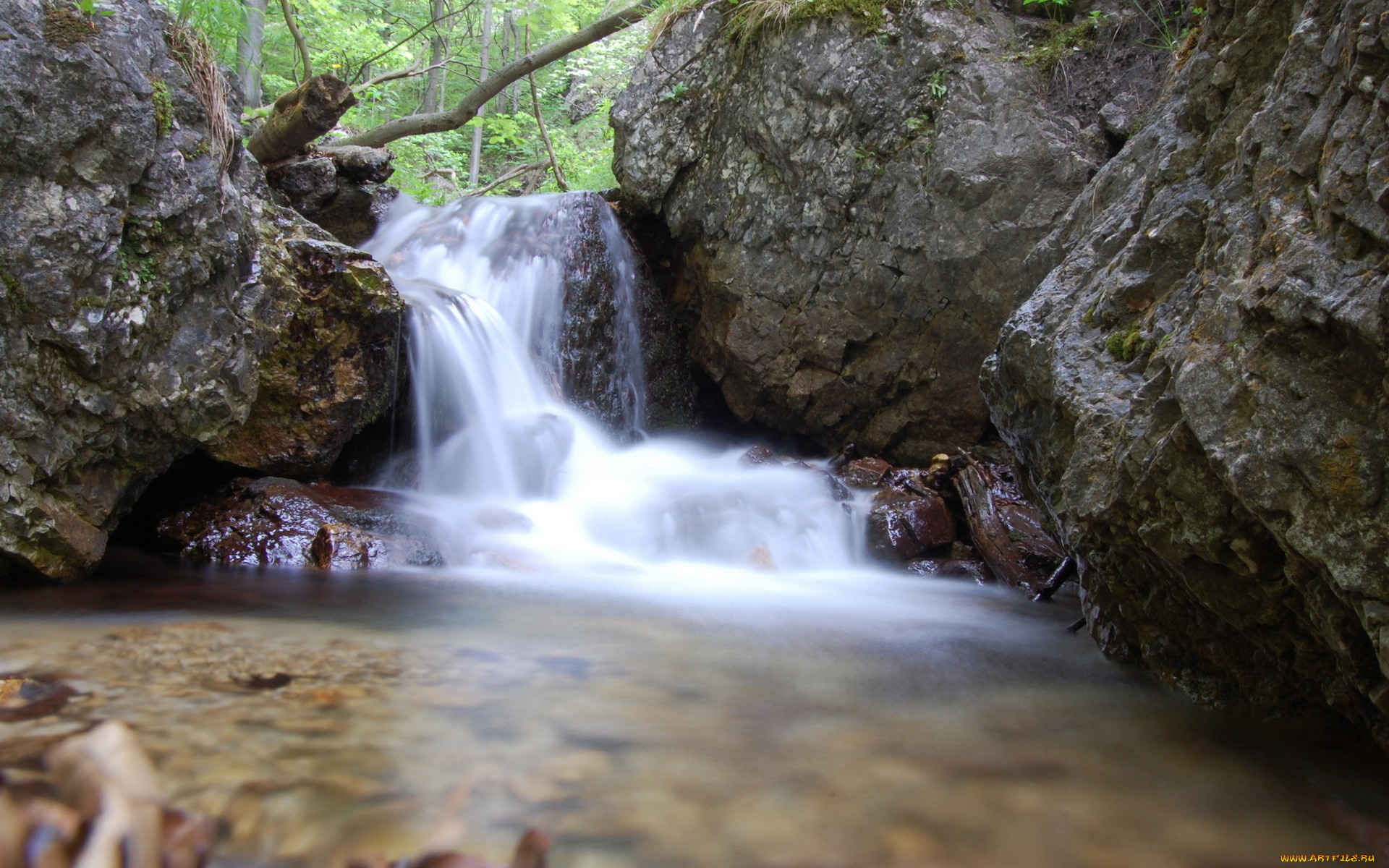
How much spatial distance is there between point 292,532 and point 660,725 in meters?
3.50

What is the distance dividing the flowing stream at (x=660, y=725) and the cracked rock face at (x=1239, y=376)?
0.38 meters

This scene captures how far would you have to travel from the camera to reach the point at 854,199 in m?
7.23

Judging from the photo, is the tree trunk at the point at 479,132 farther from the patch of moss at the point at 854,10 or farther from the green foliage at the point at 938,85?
the green foliage at the point at 938,85

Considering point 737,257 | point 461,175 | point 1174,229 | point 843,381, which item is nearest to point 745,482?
point 843,381

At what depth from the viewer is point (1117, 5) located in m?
6.75

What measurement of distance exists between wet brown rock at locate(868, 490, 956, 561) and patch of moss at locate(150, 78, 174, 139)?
16.8ft

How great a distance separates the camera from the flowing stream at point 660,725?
174 cm

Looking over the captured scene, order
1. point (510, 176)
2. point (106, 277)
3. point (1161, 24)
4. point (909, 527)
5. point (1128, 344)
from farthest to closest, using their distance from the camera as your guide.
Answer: point (510, 176) < point (1161, 24) < point (909, 527) < point (106, 277) < point (1128, 344)

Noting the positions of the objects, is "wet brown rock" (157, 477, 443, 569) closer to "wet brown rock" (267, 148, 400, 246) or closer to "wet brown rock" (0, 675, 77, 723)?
"wet brown rock" (0, 675, 77, 723)

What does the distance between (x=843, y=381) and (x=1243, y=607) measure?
5.46m

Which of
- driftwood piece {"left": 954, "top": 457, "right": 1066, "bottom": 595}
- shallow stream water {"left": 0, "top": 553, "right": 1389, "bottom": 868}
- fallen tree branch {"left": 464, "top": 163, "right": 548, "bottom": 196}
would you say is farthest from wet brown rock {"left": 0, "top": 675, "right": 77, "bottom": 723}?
fallen tree branch {"left": 464, "top": 163, "right": 548, "bottom": 196}

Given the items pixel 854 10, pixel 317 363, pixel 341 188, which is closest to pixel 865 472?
pixel 854 10

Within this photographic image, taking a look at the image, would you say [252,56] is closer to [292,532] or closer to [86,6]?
[86,6]

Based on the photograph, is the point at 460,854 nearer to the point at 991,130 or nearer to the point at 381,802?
the point at 381,802
